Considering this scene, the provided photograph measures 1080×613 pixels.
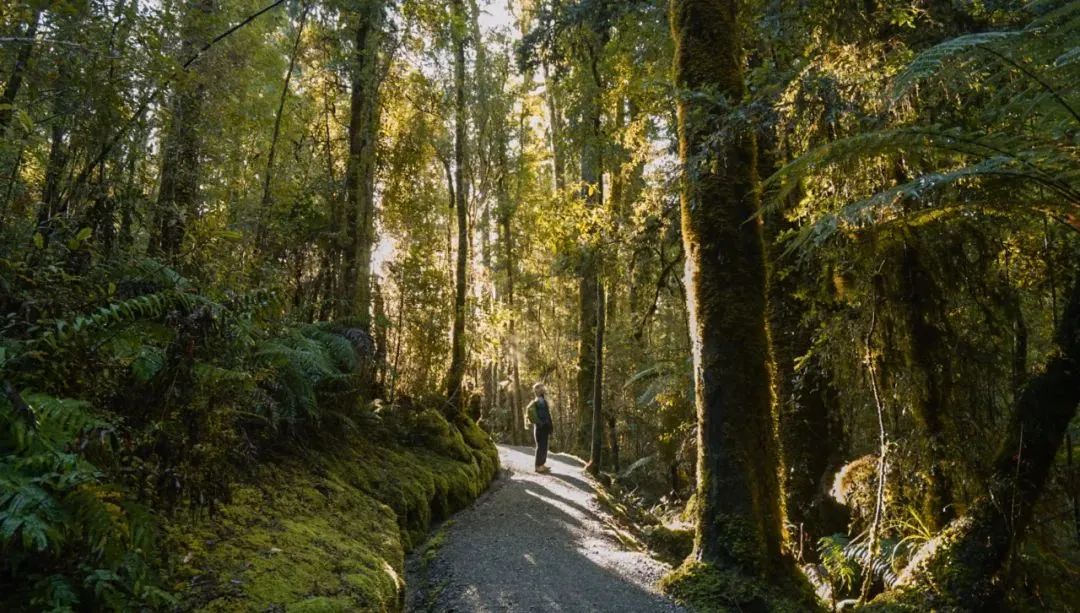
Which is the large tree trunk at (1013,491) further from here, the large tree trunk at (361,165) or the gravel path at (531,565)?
the large tree trunk at (361,165)

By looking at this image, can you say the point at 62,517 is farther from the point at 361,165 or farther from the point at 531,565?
the point at 361,165

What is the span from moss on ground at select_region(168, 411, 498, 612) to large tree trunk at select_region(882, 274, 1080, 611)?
13.1ft

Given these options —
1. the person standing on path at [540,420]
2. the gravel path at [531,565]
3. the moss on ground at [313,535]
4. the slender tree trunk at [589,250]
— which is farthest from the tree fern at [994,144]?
the person standing on path at [540,420]

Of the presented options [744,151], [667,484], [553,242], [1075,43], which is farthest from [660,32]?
[667,484]

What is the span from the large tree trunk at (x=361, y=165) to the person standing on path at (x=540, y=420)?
4280mm

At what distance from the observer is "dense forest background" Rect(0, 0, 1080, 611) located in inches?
122

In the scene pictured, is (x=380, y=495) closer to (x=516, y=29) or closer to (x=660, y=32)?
(x=660, y=32)

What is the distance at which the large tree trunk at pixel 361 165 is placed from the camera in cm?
995

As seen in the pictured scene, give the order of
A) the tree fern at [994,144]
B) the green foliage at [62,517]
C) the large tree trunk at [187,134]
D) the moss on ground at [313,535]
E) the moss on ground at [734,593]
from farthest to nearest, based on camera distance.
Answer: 1. the large tree trunk at [187,134]
2. the moss on ground at [734,593]
3. the tree fern at [994,144]
4. the moss on ground at [313,535]
5. the green foliage at [62,517]

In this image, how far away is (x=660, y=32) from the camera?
10.0 metres

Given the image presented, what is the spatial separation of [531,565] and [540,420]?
6465 millimetres

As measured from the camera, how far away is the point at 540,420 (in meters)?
12.8

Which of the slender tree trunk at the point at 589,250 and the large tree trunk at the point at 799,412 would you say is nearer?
the large tree trunk at the point at 799,412

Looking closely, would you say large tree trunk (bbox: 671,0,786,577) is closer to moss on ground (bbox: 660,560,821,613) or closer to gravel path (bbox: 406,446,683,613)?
moss on ground (bbox: 660,560,821,613)
